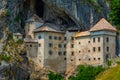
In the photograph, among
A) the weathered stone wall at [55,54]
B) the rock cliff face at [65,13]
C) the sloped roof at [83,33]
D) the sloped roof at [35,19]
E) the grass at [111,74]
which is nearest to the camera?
the grass at [111,74]

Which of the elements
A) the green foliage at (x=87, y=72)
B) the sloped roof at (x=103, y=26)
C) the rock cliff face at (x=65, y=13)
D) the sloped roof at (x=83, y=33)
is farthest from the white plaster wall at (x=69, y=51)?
the sloped roof at (x=103, y=26)

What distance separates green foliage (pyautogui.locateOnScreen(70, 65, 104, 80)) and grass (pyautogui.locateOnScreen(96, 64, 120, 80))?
197 cm

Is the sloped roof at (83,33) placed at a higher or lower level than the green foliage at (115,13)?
lower

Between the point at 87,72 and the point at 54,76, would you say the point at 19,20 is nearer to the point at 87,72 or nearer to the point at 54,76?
the point at 54,76

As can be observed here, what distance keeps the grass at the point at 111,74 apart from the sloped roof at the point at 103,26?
10.6 m

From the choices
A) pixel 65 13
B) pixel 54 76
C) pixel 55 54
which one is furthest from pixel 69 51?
pixel 65 13

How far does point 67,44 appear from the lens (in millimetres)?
111500

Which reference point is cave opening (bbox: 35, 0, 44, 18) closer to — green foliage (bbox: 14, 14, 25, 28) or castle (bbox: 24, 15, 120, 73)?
green foliage (bbox: 14, 14, 25, 28)

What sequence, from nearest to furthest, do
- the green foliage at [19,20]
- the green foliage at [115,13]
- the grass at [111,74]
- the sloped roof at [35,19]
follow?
the grass at [111,74], the green foliage at [115,13], the sloped roof at [35,19], the green foliage at [19,20]

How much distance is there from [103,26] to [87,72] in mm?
11276

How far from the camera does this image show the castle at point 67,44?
104 metres

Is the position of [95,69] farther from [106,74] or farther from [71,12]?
[71,12]

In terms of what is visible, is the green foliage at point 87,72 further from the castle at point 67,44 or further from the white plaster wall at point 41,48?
the white plaster wall at point 41,48

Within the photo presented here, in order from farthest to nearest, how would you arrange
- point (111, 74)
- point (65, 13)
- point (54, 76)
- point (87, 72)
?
point (65, 13), point (54, 76), point (87, 72), point (111, 74)
